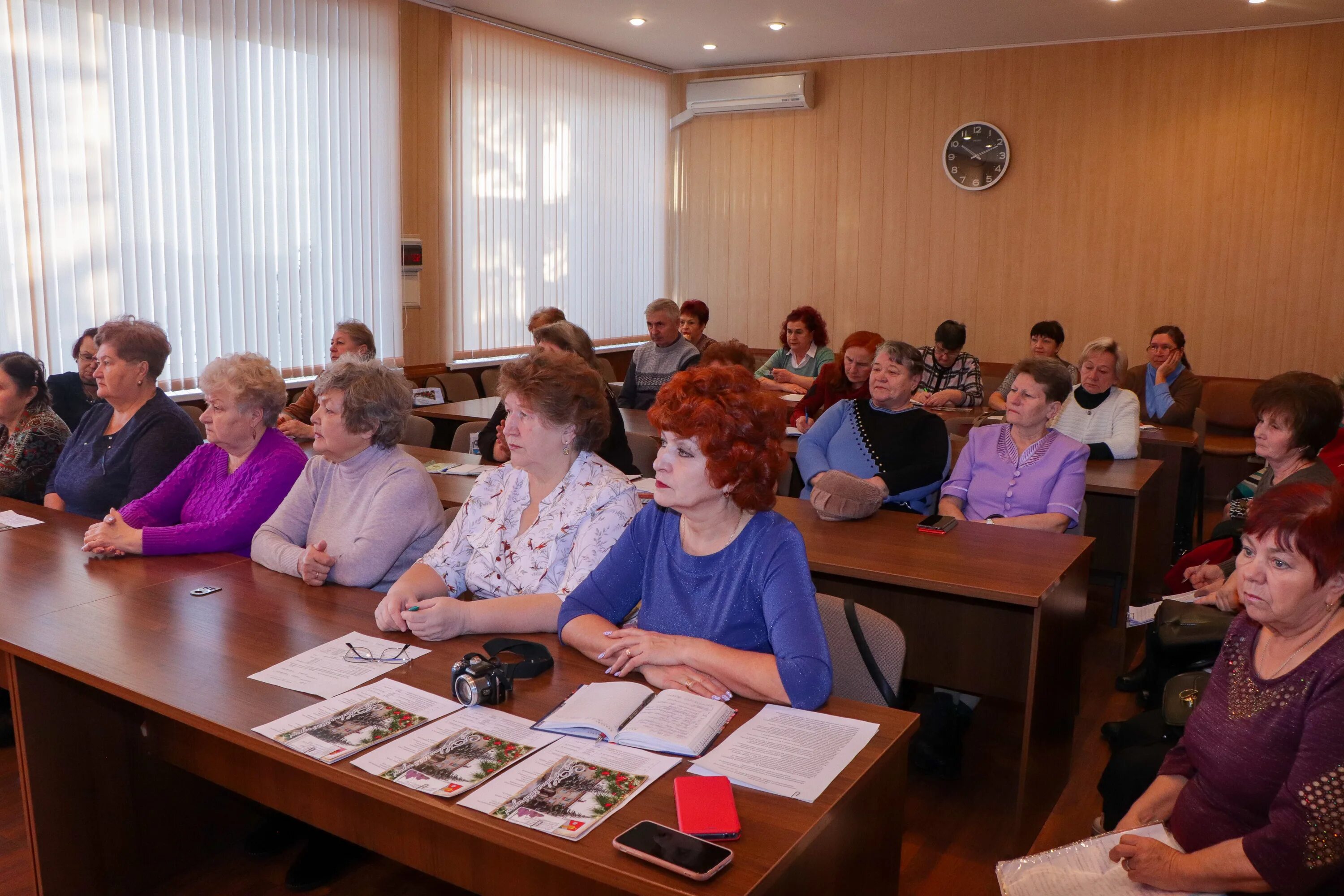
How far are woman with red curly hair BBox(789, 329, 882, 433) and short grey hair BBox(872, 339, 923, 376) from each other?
0.48 meters

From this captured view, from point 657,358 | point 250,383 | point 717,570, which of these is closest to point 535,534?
point 717,570

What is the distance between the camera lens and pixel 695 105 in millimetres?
8961

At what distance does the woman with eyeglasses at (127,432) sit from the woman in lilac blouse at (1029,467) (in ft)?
8.76

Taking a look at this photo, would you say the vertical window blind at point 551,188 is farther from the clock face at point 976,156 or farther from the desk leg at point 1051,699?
the desk leg at point 1051,699

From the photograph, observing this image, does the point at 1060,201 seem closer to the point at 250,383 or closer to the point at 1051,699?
the point at 1051,699

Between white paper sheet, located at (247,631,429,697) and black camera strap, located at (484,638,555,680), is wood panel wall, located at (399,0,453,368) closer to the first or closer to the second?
white paper sheet, located at (247,631,429,697)

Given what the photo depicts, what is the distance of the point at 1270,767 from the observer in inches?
67.2

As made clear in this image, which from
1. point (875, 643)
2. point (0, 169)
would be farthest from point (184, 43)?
point (875, 643)

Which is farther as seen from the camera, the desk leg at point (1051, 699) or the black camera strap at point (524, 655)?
the desk leg at point (1051, 699)

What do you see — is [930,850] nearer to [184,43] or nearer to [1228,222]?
[184,43]

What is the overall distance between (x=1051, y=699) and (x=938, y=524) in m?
0.64

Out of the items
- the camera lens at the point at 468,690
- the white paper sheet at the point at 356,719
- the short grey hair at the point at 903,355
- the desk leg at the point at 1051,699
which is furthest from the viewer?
the short grey hair at the point at 903,355

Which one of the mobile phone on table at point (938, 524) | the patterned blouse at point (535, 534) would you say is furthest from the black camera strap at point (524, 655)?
the mobile phone on table at point (938, 524)

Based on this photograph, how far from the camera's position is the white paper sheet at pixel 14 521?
3107mm
